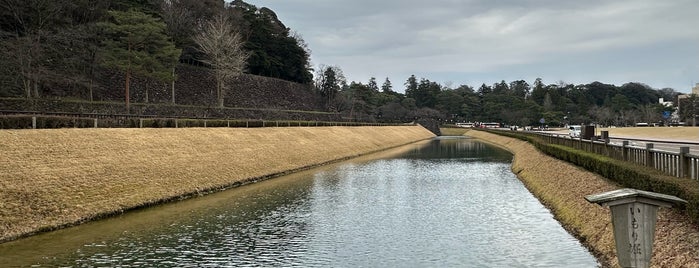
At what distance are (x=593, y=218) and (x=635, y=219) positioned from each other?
875 cm

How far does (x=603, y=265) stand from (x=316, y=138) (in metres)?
40.9

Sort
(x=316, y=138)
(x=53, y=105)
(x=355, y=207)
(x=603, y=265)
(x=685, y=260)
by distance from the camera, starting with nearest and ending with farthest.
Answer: (x=685, y=260)
(x=603, y=265)
(x=355, y=207)
(x=53, y=105)
(x=316, y=138)

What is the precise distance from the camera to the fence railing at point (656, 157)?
12.8 metres

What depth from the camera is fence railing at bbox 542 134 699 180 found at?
12836 millimetres

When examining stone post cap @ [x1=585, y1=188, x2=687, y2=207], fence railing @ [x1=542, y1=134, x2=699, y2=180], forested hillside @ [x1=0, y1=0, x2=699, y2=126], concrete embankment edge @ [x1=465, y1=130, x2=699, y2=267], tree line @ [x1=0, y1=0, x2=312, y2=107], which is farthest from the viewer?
forested hillside @ [x1=0, y1=0, x2=699, y2=126]

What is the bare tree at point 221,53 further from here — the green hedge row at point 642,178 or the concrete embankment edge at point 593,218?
the green hedge row at point 642,178

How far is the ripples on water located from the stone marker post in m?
5.38

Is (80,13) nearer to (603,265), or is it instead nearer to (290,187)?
(290,187)

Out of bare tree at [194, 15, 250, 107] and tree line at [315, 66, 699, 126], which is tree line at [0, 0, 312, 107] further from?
tree line at [315, 66, 699, 126]

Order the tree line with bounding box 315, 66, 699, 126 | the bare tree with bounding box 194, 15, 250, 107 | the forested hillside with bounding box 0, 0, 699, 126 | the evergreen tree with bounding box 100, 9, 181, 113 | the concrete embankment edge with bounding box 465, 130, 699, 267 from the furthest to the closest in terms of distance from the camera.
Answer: the tree line with bounding box 315, 66, 699, 126 → the bare tree with bounding box 194, 15, 250, 107 → the evergreen tree with bounding box 100, 9, 181, 113 → the forested hillside with bounding box 0, 0, 699, 126 → the concrete embankment edge with bounding box 465, 130, 699, 267

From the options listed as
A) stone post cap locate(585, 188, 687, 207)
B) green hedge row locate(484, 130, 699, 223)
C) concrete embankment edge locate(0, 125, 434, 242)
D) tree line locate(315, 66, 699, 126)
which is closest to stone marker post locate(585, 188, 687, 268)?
stone post cap locate(585, 188, 687, 207)

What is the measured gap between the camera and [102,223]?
17172 mm

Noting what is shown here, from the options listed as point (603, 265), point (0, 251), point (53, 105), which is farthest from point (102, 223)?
point (53, 105)

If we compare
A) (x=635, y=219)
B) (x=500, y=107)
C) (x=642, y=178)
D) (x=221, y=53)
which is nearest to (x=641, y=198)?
(x=635, y=219)
